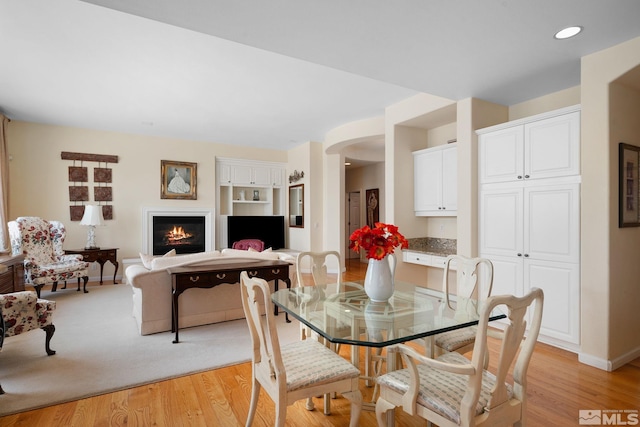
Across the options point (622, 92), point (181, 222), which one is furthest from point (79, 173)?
point (622, 92)

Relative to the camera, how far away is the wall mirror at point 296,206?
7603 mm

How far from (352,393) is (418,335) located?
48cm

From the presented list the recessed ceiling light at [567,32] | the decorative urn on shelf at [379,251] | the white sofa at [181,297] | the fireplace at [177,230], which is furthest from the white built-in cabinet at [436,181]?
the fireplace at [177,230]

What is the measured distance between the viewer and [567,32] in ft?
8.14

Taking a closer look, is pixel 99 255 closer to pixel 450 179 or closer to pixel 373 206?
pixel 450 179

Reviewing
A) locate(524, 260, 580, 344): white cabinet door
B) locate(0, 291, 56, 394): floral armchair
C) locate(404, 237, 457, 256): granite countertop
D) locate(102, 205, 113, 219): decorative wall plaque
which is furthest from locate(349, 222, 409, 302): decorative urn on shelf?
locate(102, 205, 113, 219): decorative wall plaque

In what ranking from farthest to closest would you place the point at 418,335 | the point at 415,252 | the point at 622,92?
the point at 415,252, the point at 622,92, the point at 418,335

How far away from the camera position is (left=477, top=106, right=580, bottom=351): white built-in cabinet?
302 cm

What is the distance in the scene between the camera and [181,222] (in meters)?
7.05

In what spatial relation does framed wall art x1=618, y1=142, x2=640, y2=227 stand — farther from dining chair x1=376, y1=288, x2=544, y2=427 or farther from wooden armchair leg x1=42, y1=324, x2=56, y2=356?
wooden armchair leg x1=42, y1=324, x2=56, y2=356

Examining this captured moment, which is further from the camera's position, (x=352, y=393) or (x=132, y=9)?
(x=132, y=9)

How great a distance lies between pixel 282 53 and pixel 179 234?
17.8 feet

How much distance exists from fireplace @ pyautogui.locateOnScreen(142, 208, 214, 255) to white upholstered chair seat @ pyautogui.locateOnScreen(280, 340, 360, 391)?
5.73 m

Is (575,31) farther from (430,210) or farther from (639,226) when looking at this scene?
(430,210)
